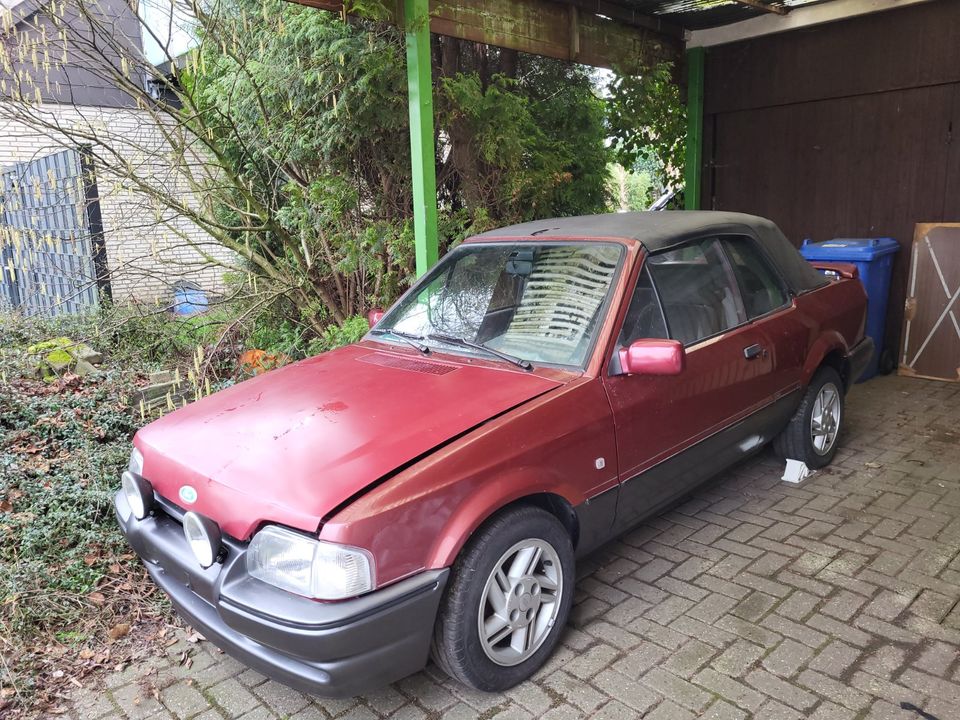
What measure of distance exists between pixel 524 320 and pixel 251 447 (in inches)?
55.2

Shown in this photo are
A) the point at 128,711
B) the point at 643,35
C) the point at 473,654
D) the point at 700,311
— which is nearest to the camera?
the point at 473,654

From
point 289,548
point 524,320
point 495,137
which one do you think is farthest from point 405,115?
point 289,548

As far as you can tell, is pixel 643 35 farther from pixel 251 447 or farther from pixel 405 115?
pixel 251 447

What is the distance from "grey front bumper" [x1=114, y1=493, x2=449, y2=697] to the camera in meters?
2.24

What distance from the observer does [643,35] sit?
7.79 metres

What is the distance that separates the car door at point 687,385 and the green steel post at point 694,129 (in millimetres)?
5009

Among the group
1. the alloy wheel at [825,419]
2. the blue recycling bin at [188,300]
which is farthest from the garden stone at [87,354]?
the alloy wheel at [825,419]

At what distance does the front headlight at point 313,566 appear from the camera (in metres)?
2.25

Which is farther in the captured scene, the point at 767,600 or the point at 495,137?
the point at 495,137

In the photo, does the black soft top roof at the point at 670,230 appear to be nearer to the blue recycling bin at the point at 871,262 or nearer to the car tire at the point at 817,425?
the car tire at the point at 817,425

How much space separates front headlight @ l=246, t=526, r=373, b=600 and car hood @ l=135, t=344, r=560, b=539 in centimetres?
6

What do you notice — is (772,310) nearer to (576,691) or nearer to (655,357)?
(655,357)

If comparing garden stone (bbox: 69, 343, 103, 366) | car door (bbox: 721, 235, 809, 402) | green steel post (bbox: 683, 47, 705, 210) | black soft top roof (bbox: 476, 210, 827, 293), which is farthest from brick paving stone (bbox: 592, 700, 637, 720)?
green steel post (bbox: 683, 47, 705, 210)

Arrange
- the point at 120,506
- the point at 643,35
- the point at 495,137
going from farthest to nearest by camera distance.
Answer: the point at 643,35 → the point at 495,137 → the point at 120,506
